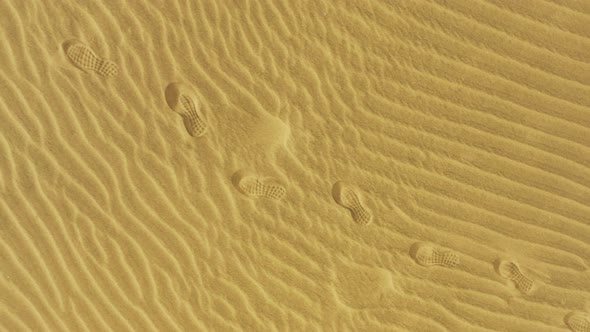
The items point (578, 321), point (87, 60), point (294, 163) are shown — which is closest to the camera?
point (87, 60)

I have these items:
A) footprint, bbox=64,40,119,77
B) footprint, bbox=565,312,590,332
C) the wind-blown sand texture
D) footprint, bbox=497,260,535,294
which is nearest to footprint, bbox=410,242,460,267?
the wind-blown sand texture

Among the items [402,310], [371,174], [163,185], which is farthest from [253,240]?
[402,310]

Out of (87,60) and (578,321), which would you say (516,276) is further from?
(87,60)

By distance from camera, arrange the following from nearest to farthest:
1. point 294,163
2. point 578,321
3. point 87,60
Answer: point 87,60 < point 294,163 < point 578,321

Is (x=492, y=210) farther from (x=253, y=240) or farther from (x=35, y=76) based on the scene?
(x=35, y=76)

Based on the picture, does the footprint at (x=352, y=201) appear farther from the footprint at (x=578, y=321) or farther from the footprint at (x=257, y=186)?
the footprint at (x=578, y=321)

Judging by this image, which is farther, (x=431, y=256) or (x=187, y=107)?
(x=431, y=256)

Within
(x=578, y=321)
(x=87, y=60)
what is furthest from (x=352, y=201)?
(x=87, y=60)
